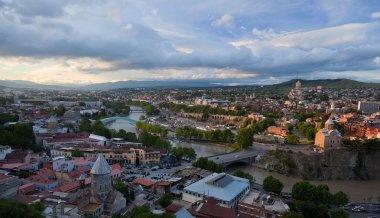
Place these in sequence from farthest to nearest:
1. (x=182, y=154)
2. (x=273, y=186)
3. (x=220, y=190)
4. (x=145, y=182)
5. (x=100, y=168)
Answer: (x=182, y=154), (x=273, y=186), (x=145, y=182), (x=220, y=190), (x=100, y=168)

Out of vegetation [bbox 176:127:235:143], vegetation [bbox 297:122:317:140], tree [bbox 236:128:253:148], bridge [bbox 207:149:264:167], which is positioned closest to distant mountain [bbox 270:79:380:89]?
vegetation [bbox 297:122:317:140]

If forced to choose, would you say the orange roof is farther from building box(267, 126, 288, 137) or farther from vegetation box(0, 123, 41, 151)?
building box(267, 126, 288, 137)

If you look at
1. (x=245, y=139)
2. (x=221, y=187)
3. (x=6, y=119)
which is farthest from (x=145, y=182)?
(x=6, y=119)

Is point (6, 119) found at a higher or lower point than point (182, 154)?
higher

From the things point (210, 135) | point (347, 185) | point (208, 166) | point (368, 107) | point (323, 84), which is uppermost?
point (323, 84)

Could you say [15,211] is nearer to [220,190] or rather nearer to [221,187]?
[220,190]

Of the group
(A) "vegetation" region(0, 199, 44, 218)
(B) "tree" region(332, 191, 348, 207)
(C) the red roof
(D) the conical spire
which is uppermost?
(D) the conical spire

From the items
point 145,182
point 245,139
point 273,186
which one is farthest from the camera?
point 245,139

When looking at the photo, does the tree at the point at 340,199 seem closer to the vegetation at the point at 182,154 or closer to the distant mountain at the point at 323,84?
the vegetation at the point at 182,154

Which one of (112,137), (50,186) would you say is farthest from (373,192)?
(112,137)
